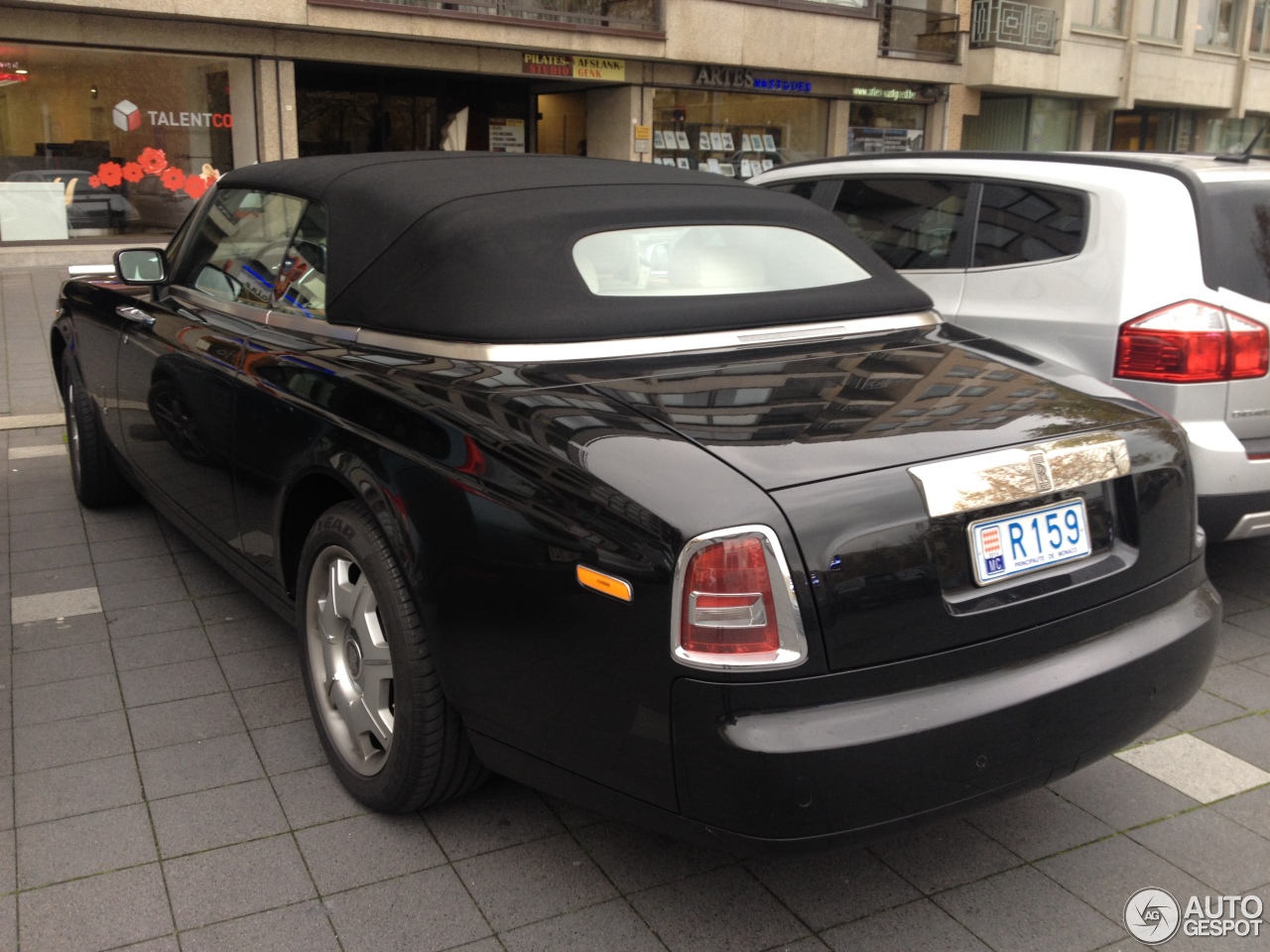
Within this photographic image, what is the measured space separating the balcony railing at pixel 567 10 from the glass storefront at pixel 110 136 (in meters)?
2.50

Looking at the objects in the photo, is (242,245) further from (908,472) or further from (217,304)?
(908,472)

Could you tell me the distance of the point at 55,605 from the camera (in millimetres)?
4453

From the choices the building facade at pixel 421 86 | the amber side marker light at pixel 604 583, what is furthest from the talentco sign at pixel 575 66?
the amber side marker light at pixel 604 583

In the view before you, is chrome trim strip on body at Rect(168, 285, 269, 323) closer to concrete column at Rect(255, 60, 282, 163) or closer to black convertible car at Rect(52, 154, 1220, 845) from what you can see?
black convertible car at Rect(52, 154, 1220, 845)

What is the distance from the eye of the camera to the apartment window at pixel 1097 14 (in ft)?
85.1

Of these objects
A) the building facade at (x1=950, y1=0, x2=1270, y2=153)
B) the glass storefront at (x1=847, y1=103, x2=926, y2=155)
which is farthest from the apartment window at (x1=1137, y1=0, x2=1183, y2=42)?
the glass storefront at (x1=847, y1=103, x2=926, y2=155)

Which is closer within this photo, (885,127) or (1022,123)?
(885,127)

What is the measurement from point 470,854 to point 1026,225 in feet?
11.3

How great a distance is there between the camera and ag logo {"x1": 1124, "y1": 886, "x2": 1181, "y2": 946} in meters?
2.55

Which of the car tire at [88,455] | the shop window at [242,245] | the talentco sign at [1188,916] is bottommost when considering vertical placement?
the talentco sign at [1188,916]

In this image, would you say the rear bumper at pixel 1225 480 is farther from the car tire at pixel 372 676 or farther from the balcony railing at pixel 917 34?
the balcony railing at pixel 917 34

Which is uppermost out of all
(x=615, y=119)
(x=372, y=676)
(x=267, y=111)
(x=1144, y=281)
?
(x=615, y=119)

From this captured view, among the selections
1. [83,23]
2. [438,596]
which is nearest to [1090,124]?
[83,23]

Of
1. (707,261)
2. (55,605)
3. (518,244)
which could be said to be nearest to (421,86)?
(55,605)
